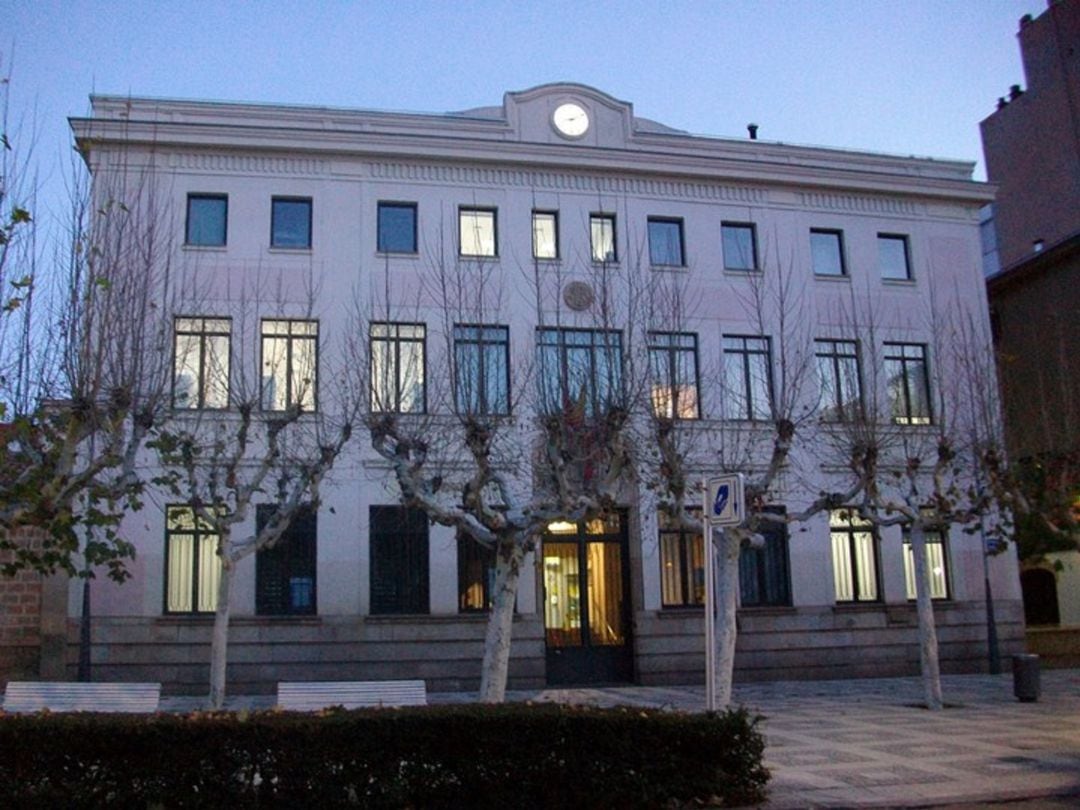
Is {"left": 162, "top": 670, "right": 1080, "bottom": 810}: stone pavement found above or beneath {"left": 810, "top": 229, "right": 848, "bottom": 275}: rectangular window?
beneath

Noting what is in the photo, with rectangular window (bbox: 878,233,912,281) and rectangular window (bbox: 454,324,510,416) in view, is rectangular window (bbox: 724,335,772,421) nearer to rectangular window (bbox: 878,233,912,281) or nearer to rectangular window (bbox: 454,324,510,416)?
rectangular window (bbox: 878,233,912,281)

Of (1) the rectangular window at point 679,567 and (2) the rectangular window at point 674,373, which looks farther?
(1) the rectangular window at point 679,567

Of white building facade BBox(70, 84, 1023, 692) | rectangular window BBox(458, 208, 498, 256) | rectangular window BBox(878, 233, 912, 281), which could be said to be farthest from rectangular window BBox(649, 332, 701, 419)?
rectangular window BBox(878, 233, 912, 281)

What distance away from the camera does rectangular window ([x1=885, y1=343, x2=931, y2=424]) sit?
80.1 feet

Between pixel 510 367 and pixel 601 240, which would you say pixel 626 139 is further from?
pixel 510 367

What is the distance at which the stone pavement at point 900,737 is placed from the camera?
10.8 meters

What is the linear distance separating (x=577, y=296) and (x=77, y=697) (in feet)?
43.8

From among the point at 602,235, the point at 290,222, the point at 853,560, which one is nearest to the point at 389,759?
the point at 290,222

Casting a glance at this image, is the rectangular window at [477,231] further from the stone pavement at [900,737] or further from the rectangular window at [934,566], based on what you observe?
the rectangular window at [934,566]

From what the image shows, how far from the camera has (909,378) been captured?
24844 mm

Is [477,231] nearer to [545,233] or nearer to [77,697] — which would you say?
[545,233]

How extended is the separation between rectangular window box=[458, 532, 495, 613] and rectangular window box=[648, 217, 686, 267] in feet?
24.6

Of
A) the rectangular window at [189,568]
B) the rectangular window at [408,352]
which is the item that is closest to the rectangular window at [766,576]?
the rectangular window at [408,352]

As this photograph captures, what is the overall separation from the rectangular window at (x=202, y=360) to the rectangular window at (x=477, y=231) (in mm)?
5278
